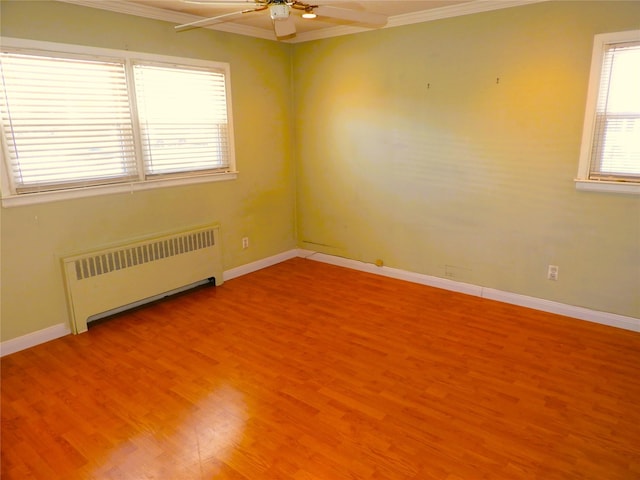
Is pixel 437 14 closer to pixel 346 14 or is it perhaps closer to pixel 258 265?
pixel 346 14

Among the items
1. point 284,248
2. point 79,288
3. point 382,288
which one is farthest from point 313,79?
point 79,288

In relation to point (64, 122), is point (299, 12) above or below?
above

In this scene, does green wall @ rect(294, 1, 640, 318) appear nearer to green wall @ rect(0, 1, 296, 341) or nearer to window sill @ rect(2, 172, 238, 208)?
green wall @ rect(0, 1, 296, 341)

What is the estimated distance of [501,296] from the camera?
3811 millimetres

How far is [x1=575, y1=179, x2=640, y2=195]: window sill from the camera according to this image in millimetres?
3020

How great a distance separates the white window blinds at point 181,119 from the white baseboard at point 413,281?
4.10ft

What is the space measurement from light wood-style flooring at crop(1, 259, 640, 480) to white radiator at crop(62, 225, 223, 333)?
0.21 meters

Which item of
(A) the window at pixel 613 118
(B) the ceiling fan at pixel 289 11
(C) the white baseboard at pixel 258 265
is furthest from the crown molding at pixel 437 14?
(C) the white baseboard at pixel 258 265

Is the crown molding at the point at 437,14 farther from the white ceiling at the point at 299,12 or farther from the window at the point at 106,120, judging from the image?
the window at the point at 106,120

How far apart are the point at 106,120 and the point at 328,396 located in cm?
270

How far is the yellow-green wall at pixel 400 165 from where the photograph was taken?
3104mm

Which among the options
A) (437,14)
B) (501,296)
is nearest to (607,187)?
(501,296)

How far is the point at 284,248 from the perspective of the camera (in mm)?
5152

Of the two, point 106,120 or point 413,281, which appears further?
point 413,281
